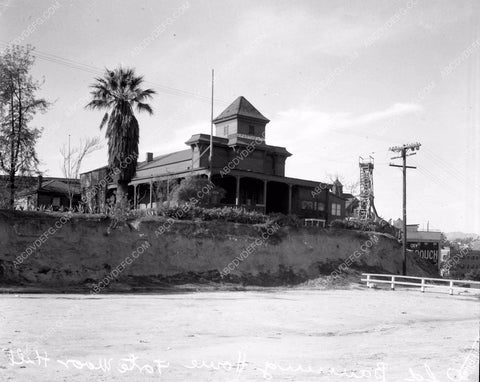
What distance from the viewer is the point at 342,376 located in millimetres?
9578

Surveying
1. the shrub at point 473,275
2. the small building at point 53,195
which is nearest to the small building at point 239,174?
the small building at point 53,195

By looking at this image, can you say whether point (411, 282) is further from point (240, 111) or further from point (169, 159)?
point (169, 159)

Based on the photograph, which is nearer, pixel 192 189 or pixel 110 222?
pixel 110 222

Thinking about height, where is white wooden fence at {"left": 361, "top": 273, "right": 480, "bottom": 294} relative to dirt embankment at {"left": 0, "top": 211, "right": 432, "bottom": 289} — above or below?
below

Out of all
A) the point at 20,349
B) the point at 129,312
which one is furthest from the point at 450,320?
the point at 20,349

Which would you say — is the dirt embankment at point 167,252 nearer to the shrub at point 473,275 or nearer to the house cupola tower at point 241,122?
the house cupola tower at point 241,122

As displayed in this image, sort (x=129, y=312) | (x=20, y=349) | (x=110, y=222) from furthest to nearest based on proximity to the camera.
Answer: (x=110, y=222), (x=129, y=312), (x=20, y=349)

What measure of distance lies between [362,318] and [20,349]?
12.8 m

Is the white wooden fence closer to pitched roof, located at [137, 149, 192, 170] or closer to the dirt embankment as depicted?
the dirt embankment

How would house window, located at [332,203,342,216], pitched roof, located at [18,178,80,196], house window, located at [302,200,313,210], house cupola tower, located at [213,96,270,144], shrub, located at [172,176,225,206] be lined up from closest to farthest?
shrub, located at [172,176,225,206]
house cupola tower, located at [213,96,270,144]
house window, located at [302,200,313,210]
pitched roof, located at [18,178,80,196]
house window, located at [332,203,342,216]

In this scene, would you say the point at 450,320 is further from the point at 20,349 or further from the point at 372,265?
the point at 372,265

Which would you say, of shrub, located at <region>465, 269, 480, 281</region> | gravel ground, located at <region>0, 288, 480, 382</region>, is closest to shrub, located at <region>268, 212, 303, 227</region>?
gravel ground, located at <region>0, 288, 480, 382</region>

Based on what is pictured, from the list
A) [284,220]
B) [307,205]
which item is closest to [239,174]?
[284,220]

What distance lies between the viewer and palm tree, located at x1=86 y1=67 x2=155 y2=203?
3875 centimetres
